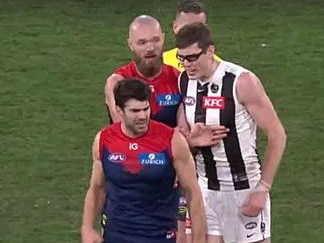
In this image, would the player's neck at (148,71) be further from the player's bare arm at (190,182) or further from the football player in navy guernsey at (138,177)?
the player's bare arm at (190,182)

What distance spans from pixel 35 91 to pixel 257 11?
5.25 m

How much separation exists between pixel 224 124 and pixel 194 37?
591 mm

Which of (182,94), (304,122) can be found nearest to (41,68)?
(304,122)

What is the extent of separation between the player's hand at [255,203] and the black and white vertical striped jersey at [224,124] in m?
0.20

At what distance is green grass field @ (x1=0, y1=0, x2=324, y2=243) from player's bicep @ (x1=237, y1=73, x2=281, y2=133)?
2.54m

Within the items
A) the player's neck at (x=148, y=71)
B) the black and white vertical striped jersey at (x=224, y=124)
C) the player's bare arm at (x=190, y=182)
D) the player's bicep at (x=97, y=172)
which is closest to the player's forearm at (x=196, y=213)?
the player's bare arm at (x=190, y=182)

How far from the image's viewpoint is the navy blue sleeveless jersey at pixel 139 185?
6.62 m

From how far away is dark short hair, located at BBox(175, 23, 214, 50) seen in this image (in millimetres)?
6895

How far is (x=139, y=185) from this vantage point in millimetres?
6648

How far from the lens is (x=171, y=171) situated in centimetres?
664

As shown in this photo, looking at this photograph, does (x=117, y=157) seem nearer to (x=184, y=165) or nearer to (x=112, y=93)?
(x=184, y=165)

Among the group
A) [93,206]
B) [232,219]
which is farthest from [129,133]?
[232,219]

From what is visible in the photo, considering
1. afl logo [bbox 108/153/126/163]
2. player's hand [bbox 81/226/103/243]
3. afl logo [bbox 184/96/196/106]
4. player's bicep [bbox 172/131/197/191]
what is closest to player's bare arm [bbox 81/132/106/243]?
player's hand [bbox 81/226/103/243]

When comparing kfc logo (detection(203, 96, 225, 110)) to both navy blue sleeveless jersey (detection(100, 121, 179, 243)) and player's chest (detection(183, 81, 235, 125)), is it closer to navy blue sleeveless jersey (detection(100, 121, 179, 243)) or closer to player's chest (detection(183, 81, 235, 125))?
player's chest (detection(183, 81, 235, 125))
